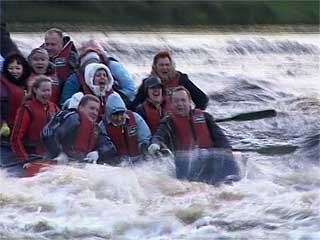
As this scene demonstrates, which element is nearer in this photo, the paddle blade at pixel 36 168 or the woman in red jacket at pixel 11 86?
the paddle blade at pixel 36 168

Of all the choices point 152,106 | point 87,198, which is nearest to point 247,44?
point 152,106

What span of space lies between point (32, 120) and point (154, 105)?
0.57 metres

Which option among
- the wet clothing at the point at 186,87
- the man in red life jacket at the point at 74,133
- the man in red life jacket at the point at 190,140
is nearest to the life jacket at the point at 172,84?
the wet clothing at the point at 186,87

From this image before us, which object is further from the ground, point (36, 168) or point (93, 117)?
point (93, 117)

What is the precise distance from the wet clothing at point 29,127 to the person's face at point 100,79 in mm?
259

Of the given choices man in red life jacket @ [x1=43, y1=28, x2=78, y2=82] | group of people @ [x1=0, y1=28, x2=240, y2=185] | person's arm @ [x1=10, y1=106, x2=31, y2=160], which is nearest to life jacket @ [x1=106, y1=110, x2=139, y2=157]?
group of people @ [x1=0, y1=28, x2=240, y2=185]

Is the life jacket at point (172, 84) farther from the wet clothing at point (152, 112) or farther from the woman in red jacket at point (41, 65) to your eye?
the woman in red jacket at point (41, 65)

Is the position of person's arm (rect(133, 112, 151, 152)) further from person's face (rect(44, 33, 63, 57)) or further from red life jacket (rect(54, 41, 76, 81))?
person's face (rect(44, 33, 63, 57))

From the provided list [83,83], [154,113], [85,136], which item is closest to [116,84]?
[83,83]

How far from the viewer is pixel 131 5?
6109 millimetres

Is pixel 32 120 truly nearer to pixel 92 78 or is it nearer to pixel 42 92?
pixel 42 92

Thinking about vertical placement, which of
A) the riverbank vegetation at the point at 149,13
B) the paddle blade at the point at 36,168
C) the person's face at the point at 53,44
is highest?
the riverbank vegetation at the point at 149,13

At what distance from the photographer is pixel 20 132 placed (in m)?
5.20

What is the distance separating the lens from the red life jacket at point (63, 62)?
561 centimetres
